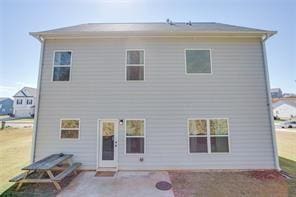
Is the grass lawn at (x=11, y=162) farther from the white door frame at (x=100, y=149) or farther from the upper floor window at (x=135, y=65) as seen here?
the upper floor window at (x=135, y=65)

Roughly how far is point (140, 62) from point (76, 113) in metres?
3.90

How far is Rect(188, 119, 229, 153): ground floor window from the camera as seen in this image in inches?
305

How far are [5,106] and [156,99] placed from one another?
7276 cm

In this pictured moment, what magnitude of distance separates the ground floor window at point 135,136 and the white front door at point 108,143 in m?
0.56

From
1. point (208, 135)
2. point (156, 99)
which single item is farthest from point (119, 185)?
point (208, 135)

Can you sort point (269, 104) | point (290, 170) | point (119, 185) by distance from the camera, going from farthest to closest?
point (269, 104)
point (290, 170)
point (119, 185)

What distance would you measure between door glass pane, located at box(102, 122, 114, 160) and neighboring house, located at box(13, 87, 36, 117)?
4490 centimetres

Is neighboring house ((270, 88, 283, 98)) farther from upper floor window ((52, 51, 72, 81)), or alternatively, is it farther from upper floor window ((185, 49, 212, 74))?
upper floor window ((52, 51, 72, 81))

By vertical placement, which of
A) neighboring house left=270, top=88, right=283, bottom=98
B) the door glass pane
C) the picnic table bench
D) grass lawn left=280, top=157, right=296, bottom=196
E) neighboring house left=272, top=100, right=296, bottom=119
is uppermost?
neighboring house left=270, top=88, right=283, bottom=98

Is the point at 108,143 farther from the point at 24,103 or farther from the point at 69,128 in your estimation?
the point at 24,103

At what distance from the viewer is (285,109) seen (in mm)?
44250

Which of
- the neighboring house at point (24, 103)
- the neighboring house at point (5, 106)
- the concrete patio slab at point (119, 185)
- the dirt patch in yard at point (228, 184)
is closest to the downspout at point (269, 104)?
the dirt patch in yard at point (228, 184)

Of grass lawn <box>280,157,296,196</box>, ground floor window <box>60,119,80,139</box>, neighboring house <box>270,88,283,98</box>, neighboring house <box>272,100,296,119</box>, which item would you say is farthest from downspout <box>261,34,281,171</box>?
neighboring house <box>270,88,283,98</box>

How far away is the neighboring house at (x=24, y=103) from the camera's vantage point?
43969mm
